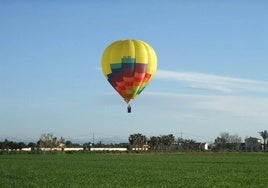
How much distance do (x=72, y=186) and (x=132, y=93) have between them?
15396 millimetres

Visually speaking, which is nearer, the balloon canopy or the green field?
the green field

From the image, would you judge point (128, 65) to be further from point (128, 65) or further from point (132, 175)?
point (132, 175)

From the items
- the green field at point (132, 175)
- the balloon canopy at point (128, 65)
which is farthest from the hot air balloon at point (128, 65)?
the green field at point (132, 175)

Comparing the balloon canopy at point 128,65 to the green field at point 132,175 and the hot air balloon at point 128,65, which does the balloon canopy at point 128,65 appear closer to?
the hot air balloon at point 128,65

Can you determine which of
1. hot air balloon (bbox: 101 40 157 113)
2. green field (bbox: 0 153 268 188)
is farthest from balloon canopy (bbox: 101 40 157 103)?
green field (bbox: 0 153 268 188)

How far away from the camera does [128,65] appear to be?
4775 centimetres

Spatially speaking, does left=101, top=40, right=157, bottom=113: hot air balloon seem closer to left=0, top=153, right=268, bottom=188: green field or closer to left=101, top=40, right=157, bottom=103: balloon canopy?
left=101, top=40, right=157, bottom=103: balloon canopy

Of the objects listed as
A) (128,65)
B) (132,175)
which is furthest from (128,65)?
(132,175)

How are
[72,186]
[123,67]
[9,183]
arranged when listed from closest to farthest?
1. [72,186]
2. [9,183]
3. [123,67]

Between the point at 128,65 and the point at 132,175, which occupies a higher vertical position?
the point at 128,65

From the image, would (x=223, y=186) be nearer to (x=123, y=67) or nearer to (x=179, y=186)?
(x=179, y=186)

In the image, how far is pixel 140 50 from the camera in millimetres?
47969

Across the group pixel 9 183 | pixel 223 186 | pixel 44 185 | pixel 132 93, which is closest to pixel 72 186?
pixel 44 185

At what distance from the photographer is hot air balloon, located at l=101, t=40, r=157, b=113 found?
156 ft
